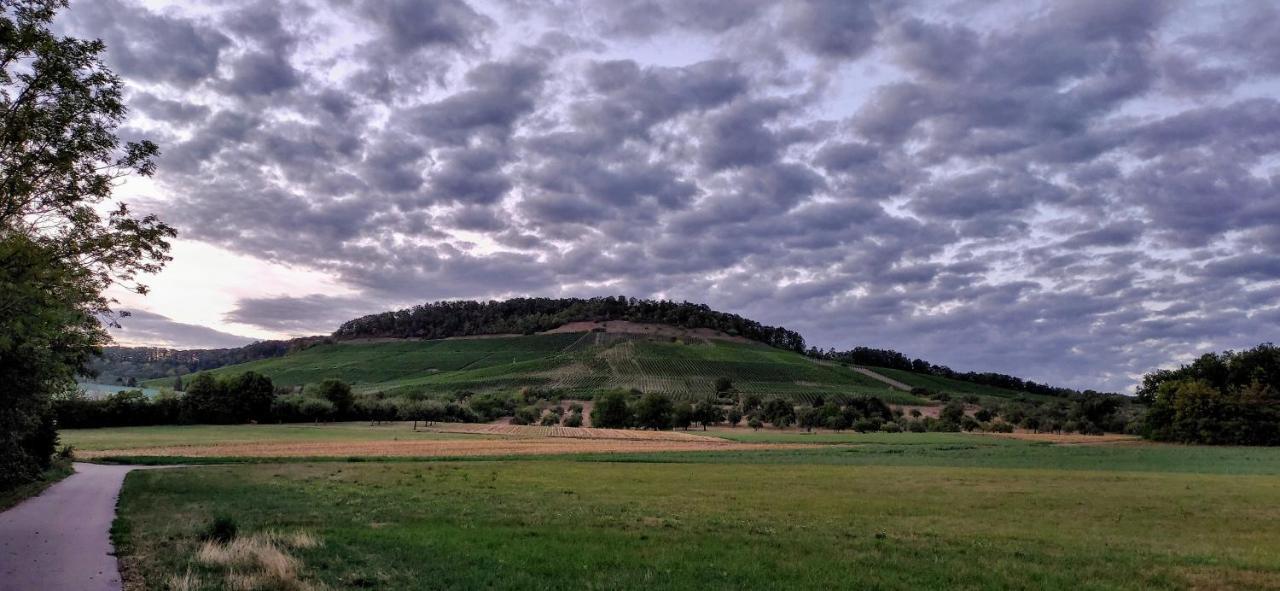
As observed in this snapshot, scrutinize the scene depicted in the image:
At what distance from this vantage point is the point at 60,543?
1711 centimetres

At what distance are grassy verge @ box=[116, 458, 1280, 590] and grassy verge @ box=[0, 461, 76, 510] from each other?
298 centimetres

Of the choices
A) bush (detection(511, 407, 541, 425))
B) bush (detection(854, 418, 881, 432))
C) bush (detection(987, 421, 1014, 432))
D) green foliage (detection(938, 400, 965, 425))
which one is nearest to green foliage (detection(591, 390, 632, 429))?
bush (detection(511, 407, 541, 425))

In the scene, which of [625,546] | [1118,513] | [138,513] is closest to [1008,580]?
[625,546]

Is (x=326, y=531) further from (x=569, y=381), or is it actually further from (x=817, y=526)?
(x=569, y=381)

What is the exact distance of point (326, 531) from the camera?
19.2 m

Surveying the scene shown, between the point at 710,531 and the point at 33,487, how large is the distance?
1110 inches

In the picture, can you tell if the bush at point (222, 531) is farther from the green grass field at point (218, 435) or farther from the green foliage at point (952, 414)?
the green foliage at point (952, 414)

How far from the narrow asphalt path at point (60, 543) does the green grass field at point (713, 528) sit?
69 centimetres

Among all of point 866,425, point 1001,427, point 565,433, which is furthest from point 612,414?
point 1001,427

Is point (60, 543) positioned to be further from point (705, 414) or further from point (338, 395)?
point (705, 414)

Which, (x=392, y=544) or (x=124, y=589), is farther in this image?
(x=392, y=544)

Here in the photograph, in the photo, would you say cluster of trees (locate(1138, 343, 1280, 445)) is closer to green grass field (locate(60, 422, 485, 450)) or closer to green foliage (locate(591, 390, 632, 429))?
green foliage (locate(591, 390, 632, 429))

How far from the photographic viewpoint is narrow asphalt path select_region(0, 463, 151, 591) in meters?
13.2

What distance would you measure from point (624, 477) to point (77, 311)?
94.2 ft
